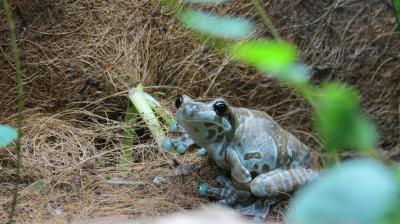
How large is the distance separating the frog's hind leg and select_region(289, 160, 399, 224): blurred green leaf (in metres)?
2.58

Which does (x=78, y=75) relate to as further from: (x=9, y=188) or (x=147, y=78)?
(x=9, y=188)

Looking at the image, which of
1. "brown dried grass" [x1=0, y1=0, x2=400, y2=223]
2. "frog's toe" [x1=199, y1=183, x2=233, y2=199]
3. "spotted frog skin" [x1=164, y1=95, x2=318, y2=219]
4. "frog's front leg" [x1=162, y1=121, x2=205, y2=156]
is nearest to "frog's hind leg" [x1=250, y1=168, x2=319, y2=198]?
"spotted frog skin" [x1=164, y1=95, x2=318, y2=219]

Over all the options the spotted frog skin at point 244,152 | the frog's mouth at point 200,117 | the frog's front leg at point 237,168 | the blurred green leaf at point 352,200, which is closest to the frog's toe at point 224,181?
the spotted frog skin at point 244,152

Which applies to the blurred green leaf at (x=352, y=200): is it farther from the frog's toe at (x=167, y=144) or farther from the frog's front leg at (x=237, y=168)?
the frog's toe at (x=167, y=144)

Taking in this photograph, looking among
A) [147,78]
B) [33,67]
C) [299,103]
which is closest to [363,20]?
[299,103]

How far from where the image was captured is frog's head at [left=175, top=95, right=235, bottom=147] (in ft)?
9.99

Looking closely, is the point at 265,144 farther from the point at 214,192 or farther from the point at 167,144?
the point at 167,144

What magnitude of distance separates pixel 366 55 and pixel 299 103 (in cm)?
51

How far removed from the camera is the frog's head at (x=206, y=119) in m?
3.04

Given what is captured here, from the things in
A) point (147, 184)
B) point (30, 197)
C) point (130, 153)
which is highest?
point (130, 153)

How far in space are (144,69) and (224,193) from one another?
1.43 meters

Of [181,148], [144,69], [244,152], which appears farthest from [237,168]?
[144,69]

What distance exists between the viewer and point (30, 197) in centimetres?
339

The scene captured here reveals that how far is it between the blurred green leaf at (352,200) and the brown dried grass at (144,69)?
10.5 ft
